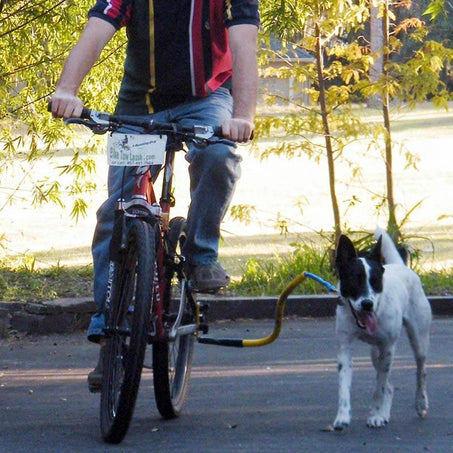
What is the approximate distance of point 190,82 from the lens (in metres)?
5.16

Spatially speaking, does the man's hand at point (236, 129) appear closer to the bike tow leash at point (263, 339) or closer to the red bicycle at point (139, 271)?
the red bicycle at point (139, 271)

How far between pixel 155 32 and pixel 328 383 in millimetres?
2238

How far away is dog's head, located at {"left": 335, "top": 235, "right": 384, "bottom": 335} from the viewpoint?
4.97 m

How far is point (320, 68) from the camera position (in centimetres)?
967

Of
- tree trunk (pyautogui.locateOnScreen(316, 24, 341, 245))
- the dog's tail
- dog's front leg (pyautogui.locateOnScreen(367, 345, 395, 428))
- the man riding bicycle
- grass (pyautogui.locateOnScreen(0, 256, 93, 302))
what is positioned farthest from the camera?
tree trunk (pyautogui.locateOnScreen(316, 24, 341, 245))

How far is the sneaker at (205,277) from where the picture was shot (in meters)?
5.22

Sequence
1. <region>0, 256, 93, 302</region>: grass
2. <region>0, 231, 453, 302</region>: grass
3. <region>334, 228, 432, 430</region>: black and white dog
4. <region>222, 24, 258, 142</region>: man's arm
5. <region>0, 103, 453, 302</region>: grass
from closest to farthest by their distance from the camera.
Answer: <region>222, 24, 258, 142</region>: man's arm
<region>334, 228, 432, 430</region>: black and white dog
<region>0, 256, 93, 302</region>: grass
<region>0, 231, 453, 302</region>: grass
<region>0, 103, 453, 302</region>: grass

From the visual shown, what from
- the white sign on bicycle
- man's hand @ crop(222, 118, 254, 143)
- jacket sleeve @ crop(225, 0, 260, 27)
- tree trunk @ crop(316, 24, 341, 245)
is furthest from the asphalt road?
tree trunk @ crop(316, 24, 341, 245)

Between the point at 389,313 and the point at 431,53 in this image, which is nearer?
the point at 389,313

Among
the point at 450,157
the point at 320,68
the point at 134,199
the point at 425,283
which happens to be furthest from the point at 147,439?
the point at 450,157

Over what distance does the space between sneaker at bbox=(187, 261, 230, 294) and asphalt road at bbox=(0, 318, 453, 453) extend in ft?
2.08

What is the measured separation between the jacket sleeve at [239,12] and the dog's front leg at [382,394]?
1.65 meters

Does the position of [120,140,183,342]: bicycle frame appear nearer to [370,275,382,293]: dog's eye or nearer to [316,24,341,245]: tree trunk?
[370,275,382,293]: dog's eye

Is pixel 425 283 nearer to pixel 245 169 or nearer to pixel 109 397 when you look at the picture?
pixel 109 397
